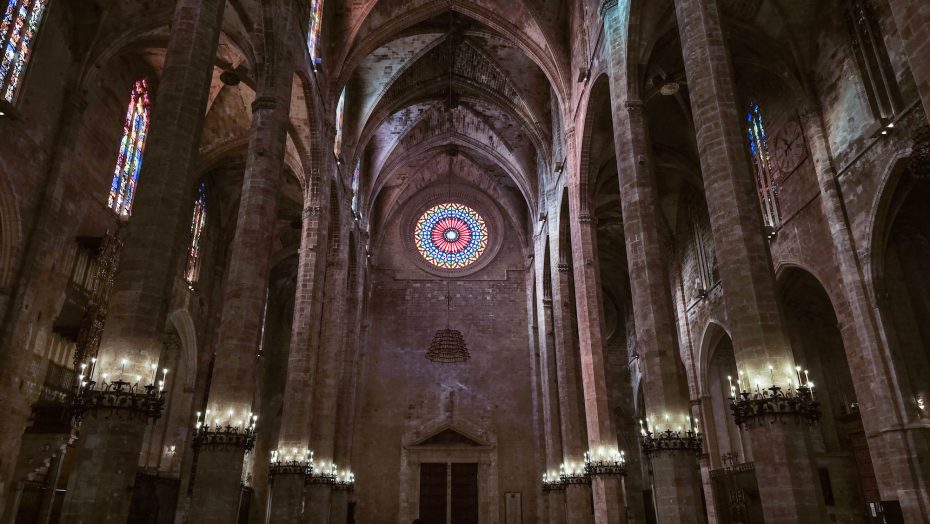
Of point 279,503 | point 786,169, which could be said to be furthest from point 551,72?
point 279,503

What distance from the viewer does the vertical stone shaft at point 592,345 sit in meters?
16.8

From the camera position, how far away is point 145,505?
18.0 metres

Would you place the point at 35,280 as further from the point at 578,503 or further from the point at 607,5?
the point at 578,503

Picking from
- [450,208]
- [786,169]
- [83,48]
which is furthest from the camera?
[450,208]

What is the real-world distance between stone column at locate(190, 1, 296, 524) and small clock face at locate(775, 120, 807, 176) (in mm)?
13419

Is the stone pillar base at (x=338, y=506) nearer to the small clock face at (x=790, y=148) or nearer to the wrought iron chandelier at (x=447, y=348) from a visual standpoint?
the wrought iron chandelier at (x=447, y=348)

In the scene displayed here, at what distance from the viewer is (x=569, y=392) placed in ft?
72.1

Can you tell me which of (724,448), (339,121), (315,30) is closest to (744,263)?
(315,30)

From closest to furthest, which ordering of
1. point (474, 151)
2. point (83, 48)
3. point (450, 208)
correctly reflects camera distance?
point (83, 48) < point (474, 151) < point (450, 208)

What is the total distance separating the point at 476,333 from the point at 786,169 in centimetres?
1812

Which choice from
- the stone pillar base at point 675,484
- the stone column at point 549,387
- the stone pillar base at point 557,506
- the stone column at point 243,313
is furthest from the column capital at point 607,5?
the stone pillar base at point 557,506

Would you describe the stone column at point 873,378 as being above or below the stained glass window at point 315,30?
below

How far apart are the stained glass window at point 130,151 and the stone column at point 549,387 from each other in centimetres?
1647

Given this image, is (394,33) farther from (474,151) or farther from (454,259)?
(454,259)
